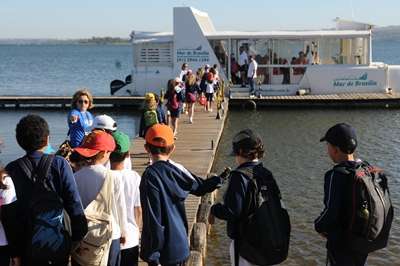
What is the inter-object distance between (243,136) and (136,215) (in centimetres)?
102

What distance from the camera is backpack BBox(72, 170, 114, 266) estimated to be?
14.9ft

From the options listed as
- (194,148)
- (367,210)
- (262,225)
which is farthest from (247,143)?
(194,148)

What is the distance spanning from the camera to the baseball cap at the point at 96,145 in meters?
4.71

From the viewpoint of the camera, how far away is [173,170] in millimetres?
4754

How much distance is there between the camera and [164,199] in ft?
15.4

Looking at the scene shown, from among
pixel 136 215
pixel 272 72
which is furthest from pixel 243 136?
pixel 272 72

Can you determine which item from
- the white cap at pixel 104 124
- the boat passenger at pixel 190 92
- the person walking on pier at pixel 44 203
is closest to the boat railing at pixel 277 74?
the boat passenger at pixel 190 92

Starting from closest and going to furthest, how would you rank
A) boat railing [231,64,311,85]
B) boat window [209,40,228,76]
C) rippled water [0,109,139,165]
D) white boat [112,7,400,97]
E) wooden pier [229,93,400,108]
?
rippled water [0,109,139,165] → wooden pier [229,93,400,108] → white boat [112,7,400,97] → boat railing [231,64,311,85] → boat window [209,40,228,76]

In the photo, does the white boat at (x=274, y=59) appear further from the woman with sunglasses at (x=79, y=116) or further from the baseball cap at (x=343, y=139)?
the baseball cap at (x=343, y=139)

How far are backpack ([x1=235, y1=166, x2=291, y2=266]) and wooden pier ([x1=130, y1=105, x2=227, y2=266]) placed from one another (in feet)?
10.1

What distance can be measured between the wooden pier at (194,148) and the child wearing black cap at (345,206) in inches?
127

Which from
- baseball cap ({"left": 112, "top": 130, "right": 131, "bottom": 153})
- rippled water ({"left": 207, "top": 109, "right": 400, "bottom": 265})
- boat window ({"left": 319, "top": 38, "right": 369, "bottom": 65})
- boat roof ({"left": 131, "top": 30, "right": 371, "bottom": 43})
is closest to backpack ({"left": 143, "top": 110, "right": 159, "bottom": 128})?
rippled water ({"left": 207, "top": 109, "right": 400, "bottom": 265})

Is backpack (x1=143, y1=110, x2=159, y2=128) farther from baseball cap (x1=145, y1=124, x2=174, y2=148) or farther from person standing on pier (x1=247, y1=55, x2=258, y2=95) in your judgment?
person standing on pier (x1=247, y1=55, x2=258, y2=95)

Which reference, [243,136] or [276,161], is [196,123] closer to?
[276,161]
